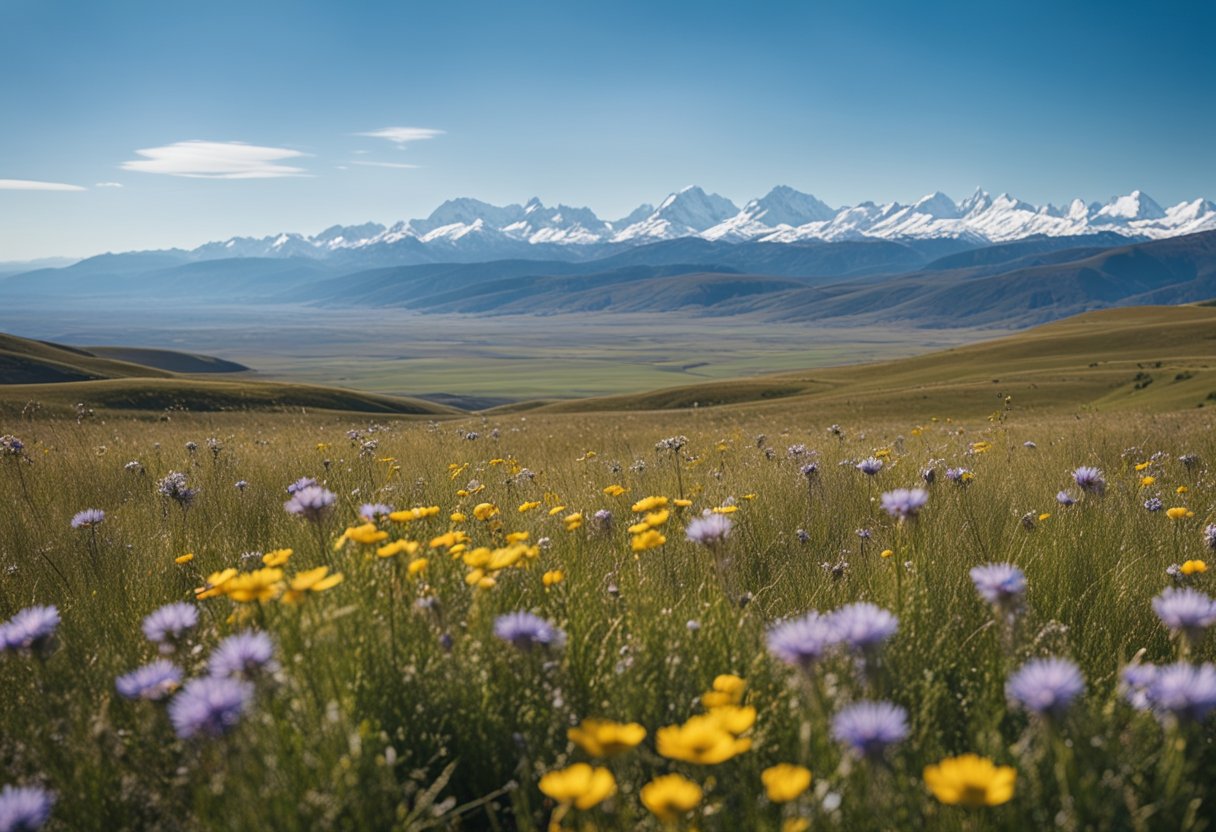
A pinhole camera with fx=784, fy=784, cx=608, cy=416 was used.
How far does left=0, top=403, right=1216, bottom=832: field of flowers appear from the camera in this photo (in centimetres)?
188

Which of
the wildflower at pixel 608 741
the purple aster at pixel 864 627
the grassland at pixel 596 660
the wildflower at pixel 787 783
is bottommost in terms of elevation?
the grassland at pixel 596 660

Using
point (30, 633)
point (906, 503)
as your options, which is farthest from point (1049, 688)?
point (30, 633)

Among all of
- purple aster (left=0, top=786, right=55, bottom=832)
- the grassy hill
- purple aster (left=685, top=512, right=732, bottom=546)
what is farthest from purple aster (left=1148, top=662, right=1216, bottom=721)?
the grassy hill

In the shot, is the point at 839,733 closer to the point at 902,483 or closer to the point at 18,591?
the point at 18,591

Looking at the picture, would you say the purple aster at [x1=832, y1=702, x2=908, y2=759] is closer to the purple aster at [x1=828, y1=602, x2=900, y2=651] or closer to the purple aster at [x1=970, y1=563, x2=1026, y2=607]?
the purple aster at [x1=828, y1=602, x2=900, y2=651]

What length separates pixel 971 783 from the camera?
156cm

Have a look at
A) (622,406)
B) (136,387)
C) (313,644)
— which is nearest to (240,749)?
(313,644)

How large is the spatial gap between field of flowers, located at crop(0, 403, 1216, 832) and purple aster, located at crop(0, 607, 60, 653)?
0.5 inches

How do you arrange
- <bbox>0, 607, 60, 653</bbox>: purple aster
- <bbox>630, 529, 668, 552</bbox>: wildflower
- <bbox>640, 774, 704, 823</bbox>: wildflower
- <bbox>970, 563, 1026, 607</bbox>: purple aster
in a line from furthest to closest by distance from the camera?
1. <bbox>630, 529, 668, 552</bbox>: wildflower
2. <bbox>0, 607, 60, 653</bbox>: purple aster
3. <bbox>970, 563, 1026, 607</bbox>: purple aster
4. <bbox>640, 774, 704, 823</bbox>: wildflower

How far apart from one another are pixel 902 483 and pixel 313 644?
18.5 ft

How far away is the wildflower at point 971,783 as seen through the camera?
151 centimetres

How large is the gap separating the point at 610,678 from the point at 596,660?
0.21 meters

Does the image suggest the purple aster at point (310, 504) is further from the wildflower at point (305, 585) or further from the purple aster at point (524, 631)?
the purple aster at point (524, 631)

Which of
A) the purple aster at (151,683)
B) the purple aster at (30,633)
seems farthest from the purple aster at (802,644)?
the purple aster at (30,633)
